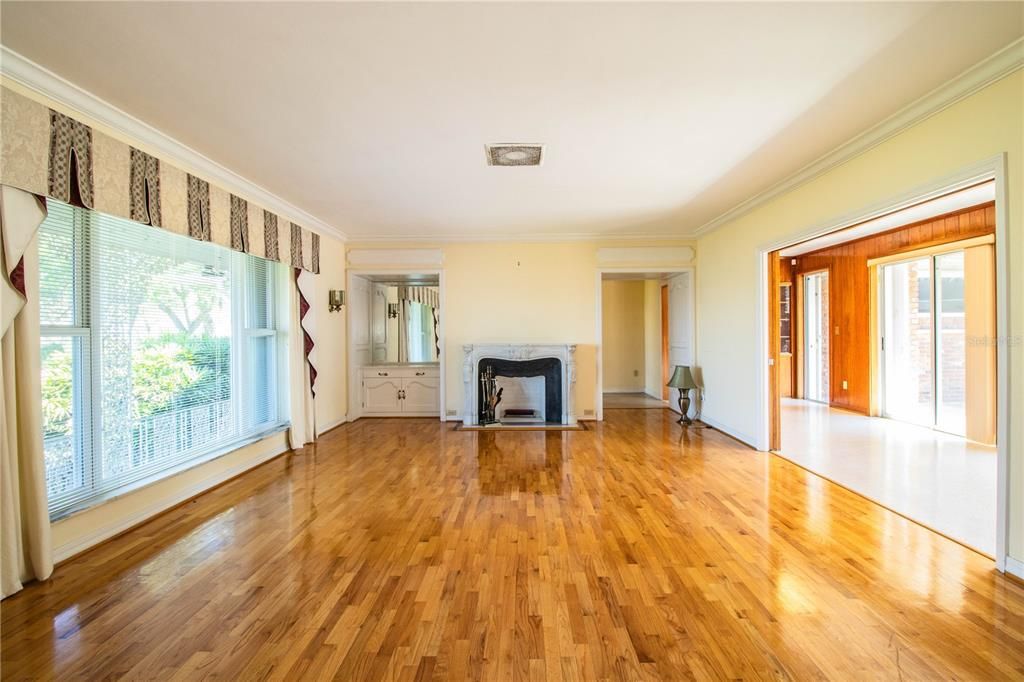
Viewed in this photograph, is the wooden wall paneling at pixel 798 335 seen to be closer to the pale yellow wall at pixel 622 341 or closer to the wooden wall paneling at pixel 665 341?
the wooden wall paneling at pixel 665 341

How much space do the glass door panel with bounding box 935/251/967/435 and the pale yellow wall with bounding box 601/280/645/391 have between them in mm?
4375

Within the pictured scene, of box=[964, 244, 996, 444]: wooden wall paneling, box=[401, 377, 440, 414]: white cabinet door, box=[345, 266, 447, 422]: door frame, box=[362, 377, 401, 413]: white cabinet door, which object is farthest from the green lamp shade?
box=[362, 377, 401, 413]: white cabinet door

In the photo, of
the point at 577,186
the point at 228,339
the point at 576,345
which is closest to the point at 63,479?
the point at 228,339

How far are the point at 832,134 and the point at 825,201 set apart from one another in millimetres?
679

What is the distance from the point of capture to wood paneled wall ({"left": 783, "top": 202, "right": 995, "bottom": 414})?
5.59 meters

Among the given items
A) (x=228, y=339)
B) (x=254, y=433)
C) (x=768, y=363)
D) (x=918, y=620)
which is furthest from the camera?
(x=768, y=363)

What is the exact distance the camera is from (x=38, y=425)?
218 centimetres

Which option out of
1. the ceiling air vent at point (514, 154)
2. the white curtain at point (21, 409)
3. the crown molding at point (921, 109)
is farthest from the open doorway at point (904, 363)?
the white curtain at point (21, 409)

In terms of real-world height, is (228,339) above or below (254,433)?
above

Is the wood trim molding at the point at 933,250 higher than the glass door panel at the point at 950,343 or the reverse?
higher

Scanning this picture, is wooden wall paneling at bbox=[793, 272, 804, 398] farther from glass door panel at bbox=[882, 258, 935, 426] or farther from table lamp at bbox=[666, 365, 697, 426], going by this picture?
table lamp at bbox=[666, 365, 697, 426]

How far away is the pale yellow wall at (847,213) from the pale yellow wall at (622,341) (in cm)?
290

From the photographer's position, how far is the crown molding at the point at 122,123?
2117 mm

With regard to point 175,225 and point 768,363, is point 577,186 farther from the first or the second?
point 175,225
